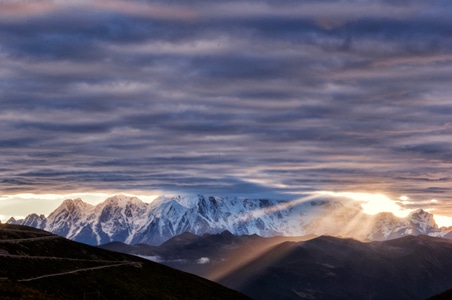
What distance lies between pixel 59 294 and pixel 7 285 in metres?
37.9

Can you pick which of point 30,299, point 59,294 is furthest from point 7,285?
point 59,294

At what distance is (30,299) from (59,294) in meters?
54.2

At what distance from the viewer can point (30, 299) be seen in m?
146

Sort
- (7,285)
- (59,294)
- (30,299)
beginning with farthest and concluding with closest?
(59,294) < (7,285) < (30,299)

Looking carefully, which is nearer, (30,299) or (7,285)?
(30,299)

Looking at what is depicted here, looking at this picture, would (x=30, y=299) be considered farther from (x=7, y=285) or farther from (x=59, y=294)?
(x=59, y=294)

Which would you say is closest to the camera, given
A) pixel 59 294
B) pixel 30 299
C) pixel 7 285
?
pixel 30 299

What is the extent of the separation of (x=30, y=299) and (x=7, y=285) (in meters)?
19.1

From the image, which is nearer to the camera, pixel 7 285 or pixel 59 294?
pixel 7 285

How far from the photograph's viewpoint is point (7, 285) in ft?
534

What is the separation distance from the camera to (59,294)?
199125 millimetres
